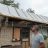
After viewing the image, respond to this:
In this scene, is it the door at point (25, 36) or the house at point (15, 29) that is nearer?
the house at point (15, 29)

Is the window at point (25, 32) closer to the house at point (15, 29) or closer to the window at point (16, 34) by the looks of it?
the house at point (15, 29)

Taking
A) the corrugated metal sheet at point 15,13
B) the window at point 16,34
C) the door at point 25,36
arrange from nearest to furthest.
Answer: the corrugated metal sheet at point 15,13
the window at point 16,34
the door at point 25,36

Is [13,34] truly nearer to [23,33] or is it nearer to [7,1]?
[23,33]

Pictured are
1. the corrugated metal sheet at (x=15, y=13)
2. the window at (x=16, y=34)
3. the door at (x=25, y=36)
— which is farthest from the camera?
the door at (x=25, y=36)

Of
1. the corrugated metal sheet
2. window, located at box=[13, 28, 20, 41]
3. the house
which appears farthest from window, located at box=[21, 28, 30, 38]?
the corrugated metal sheet

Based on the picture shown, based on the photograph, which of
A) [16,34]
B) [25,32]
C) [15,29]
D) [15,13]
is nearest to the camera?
[15,29]

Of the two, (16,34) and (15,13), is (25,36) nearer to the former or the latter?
(16,34)

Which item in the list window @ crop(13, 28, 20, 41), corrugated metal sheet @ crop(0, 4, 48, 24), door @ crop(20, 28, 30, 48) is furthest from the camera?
door @ crop(20, 28, 30, 48)

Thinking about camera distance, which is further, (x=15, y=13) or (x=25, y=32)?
(x=25, y=32)

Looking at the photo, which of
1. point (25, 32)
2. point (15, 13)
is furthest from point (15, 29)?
point (25, 32)

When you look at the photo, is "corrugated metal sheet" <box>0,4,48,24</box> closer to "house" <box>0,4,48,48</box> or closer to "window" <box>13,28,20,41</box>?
"house" <box>0,4,48,48</box>

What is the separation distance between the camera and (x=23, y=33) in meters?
14.2

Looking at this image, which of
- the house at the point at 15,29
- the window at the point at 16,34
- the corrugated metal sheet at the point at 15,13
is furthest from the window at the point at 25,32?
the corrugated metal sheet at the point at 15,13

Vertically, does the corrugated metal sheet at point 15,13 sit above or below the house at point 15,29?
above
